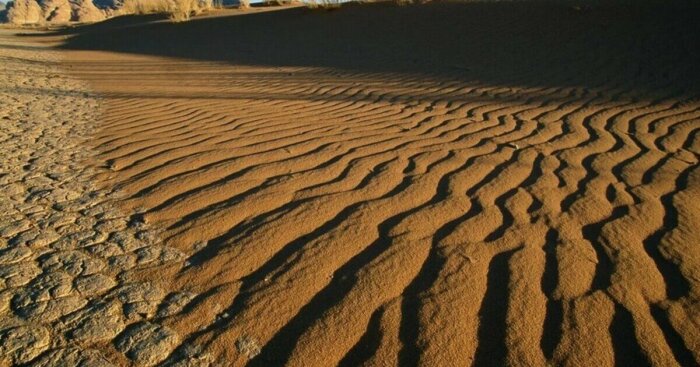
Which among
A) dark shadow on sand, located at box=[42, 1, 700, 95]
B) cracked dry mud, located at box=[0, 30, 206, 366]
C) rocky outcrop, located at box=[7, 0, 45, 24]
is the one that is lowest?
cracked dry mud, located at box=[0, 30, 206, 366]

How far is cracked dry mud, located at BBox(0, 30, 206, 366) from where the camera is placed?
1.70 metres

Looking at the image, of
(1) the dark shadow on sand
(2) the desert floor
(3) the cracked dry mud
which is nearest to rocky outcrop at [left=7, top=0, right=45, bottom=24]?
(1) the dark shadow on sand

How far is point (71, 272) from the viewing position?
2.15 meters

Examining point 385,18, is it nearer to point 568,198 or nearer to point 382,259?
point 568,198

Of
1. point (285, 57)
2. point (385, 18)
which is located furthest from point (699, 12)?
point (285, 57)

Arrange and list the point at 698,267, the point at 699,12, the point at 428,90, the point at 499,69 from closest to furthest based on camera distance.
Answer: the point at 698,267 → the point at 428,90 → the point at 499,69 → the point at 699,12

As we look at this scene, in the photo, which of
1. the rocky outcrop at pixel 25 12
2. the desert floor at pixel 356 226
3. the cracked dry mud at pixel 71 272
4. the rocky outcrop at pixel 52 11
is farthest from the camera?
the rocky outcrop at pixel 52 11

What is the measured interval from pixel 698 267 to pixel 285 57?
30.1 ft

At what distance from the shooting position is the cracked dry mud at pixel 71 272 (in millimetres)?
1701

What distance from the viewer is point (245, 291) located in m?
2.08

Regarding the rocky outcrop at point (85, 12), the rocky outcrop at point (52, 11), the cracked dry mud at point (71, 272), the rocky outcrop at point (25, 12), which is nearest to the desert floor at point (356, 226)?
the cracked dry mud at point (71, 272)

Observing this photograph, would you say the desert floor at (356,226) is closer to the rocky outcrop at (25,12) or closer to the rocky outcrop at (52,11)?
the rocky outcrop at (25,12)

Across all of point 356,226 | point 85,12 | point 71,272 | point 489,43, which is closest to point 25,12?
point 85,12

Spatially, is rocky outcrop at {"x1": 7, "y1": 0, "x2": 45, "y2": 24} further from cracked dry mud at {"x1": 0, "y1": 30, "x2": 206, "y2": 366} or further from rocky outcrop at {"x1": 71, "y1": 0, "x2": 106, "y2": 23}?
cracked dry mud at {"x1": 0, "y1": 30, "x2": 206, "y2": 366}
